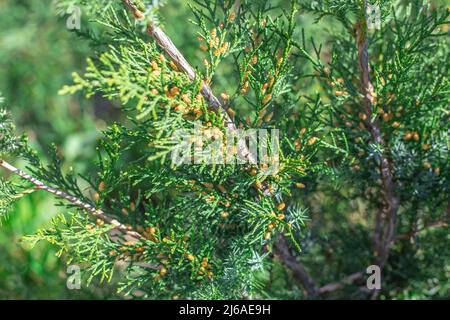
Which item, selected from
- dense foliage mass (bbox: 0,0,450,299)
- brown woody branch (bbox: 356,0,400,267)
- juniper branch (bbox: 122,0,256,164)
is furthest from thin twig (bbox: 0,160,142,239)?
brown woody branch (bbox: 356,0,400,267)

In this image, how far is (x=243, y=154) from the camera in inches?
51.1

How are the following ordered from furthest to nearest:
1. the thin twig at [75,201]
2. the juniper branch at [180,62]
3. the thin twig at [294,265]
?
1. the thin twig at [294,265]
2. the thin twig at [75,201]
3. the juniper branch at [180,62]

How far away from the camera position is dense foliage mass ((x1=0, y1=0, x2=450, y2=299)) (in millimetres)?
1219

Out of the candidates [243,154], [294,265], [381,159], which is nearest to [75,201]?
[243,154]

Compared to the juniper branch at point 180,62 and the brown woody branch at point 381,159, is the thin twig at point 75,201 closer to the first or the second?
the juniper branch at point 180,62

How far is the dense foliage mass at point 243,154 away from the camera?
4.00 ft

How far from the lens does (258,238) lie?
1.29 m

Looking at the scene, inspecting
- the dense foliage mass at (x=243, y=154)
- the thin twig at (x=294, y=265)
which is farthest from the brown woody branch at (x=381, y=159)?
the thin twig at (x=294, y=265)

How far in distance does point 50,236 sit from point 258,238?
477 mm

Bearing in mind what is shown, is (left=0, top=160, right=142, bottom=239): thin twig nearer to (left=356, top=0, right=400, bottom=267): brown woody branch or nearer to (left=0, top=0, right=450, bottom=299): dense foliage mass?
(left=0, top=0, right=450, bottom=299): dense foliage mass

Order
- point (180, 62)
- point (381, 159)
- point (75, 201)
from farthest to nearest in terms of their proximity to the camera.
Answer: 1. point (381, 159)
2. point (75, 201)
3. point (180, 62)

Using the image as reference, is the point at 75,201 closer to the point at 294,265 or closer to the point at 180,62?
the point at 180,62

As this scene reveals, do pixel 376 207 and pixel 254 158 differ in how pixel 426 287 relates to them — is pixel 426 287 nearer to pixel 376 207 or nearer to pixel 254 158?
pixel 376 207
